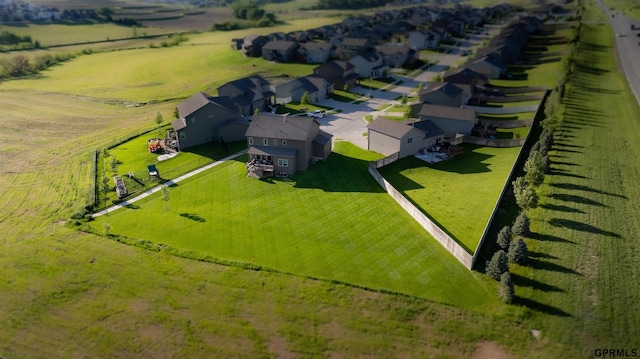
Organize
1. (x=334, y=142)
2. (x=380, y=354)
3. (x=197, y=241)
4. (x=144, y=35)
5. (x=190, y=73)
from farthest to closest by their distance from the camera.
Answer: (x=144, y=35) → (x=190, y=73) → (x=334, y=142) → (x=197, y=241) → (x=380, y=354)

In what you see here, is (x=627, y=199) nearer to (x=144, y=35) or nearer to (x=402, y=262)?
(x=402, y=262)

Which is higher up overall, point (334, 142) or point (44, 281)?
point (334, 142)

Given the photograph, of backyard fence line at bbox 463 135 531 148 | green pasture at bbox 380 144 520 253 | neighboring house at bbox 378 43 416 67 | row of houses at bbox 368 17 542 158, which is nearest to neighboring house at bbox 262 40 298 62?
neighboring house at bbox 378 43 416 67

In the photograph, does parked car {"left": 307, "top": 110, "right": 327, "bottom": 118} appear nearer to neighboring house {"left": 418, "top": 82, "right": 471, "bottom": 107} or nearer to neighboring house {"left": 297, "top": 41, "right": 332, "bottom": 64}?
neighboring house {"left": 418, "top": 82, "right": 471, "bottom": 107}

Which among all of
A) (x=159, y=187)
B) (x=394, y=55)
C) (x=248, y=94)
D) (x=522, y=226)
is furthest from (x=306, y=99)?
(x=522, y=226)

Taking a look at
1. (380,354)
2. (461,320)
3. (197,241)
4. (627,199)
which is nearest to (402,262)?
(461,320)

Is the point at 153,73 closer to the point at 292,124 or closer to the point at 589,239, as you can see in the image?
the point at 292,124

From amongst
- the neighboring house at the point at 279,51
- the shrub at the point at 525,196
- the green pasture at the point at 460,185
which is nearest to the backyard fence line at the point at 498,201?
the green pasture at the point at 460,185

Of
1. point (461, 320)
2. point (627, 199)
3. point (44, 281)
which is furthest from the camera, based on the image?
point (627, 199)
